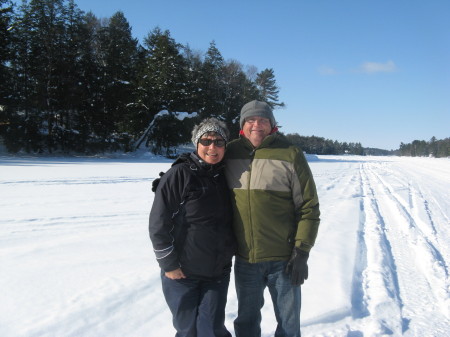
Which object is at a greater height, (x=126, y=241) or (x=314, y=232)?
(x=314, y=232)

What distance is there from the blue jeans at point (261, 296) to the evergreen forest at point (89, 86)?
25751mm

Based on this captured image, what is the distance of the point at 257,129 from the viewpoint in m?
2.29

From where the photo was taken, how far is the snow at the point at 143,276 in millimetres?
2676

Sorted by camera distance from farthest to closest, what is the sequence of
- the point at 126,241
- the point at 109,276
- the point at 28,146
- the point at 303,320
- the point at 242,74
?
the point at 242,74
the point at 28,146
the point at 126,241
the point at 109,276
the point at 303,320

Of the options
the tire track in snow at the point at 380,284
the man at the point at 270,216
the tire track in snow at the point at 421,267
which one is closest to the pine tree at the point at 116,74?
the tire track in snow at the point at 421,267

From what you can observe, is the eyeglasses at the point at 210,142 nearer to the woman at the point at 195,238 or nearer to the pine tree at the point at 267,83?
the woman at the point at 195,238

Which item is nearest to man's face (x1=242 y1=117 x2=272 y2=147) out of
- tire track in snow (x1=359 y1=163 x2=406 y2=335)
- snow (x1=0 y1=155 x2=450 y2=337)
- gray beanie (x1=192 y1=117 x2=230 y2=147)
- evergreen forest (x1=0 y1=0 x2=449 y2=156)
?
gray beanie (x1=192 y1=117 x2=230 y2=147)

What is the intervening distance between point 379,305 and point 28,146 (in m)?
26.3

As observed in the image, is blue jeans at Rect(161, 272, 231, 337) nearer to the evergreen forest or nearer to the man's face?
the man's face

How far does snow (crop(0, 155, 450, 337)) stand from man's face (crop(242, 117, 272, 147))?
1.61 m

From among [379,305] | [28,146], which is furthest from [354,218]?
[28,146]

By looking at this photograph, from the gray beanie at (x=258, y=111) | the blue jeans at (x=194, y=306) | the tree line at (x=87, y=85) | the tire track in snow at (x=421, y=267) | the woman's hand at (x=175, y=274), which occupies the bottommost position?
the tire track in snow at (x=421, y=267)

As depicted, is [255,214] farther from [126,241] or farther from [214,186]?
[126,241]

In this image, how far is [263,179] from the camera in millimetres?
2152
